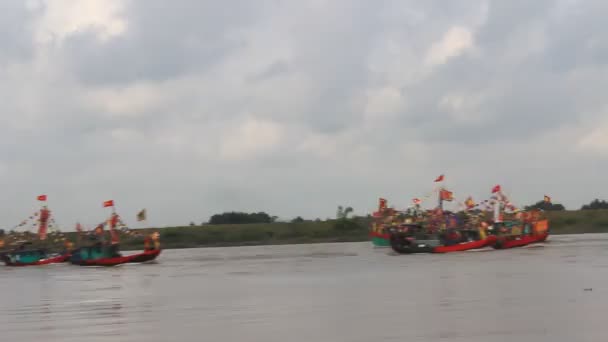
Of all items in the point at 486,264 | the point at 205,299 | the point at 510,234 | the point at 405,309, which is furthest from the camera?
the point at 510,234

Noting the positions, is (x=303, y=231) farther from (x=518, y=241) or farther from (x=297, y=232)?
(x=518, y=241)

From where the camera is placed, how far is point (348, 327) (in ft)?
63.9

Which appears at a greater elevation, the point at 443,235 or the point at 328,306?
the point at 443,235

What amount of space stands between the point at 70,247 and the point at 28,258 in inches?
121

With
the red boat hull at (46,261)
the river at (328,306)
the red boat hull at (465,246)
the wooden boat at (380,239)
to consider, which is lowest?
the river at (328,306)

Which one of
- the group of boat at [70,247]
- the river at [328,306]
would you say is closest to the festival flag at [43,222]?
the group of boat at [70,247]

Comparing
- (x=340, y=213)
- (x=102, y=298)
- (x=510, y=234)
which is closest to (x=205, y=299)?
(x=102, y=298)

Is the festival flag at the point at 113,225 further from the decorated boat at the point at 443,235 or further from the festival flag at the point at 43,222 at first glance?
the decorated boat at the point at 443,235

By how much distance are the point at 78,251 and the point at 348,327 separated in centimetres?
4248

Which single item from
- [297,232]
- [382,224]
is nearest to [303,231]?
[297,232]

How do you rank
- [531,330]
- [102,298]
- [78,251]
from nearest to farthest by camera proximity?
[531,330] → [102,298] → [78,251]

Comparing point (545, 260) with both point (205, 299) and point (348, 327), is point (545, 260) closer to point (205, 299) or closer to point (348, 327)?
point (205, 299)

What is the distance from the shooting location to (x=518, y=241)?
63.5m

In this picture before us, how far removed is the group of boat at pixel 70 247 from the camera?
57.7 metres
